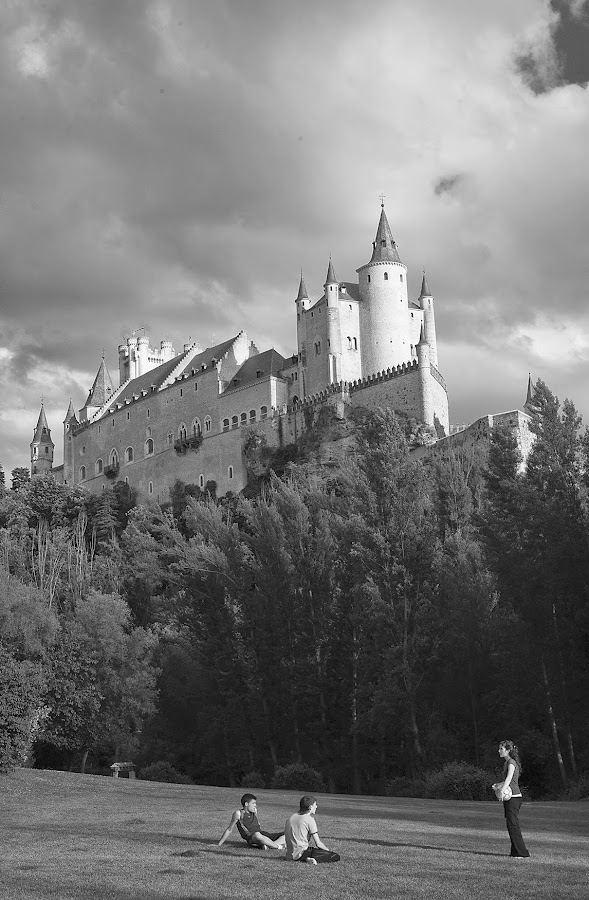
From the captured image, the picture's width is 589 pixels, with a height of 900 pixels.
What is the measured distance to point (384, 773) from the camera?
33.0 m

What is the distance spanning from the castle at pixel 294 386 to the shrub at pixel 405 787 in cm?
4324

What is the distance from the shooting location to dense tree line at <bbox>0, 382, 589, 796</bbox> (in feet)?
94.9

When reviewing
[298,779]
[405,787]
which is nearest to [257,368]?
[298,779]

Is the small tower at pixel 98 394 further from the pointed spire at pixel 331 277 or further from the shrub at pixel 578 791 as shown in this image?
the shrub at pixel 578 791

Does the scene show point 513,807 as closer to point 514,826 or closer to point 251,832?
point 514,826

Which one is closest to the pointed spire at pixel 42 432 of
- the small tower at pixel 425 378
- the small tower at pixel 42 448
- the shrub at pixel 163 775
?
the small tower at pixel 42 448

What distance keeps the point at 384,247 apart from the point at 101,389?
43472mm

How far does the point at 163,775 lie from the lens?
35.4m

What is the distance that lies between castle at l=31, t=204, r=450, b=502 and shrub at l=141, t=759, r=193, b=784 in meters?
39.4

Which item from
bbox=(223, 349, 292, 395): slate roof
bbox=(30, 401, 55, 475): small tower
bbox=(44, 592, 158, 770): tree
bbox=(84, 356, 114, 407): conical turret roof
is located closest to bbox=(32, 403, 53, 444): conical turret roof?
bbox=(30, 401, 55, 475): small tower

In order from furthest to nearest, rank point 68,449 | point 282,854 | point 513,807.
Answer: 1. point 68,449
2. point 282,854
3. point 513,807

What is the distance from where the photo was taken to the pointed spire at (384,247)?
8250 cm

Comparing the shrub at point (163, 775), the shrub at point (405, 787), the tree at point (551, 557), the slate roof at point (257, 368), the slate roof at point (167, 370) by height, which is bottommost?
the shrub at point (405, 787)

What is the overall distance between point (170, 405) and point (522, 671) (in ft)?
224
